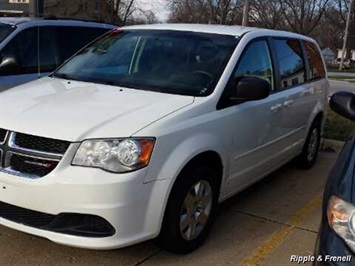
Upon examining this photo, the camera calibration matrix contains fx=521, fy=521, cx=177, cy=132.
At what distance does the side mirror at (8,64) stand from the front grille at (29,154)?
2.86 meters

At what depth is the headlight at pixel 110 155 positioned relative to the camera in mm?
3316

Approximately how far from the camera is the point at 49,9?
34.1m

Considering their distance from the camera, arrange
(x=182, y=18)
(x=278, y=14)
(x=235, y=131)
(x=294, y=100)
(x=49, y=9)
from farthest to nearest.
→ (x=278, y=14)
(x=182, y=18)
(x=49, y=9)
(x=294, y=100)
(x=235, y=131)

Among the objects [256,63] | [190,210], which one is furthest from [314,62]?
[190,210]

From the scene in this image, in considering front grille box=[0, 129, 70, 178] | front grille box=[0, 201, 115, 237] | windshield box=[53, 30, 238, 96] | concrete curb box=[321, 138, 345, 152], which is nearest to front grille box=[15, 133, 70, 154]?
front grille box=[0, 129, 70, 178]

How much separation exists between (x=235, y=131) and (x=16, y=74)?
3303 mm

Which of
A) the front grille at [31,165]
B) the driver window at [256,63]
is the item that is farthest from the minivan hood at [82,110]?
the driver window at [256,63]

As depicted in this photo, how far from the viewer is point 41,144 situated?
11.1 feet

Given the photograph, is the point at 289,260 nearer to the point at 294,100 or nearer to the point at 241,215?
the point at 241,215

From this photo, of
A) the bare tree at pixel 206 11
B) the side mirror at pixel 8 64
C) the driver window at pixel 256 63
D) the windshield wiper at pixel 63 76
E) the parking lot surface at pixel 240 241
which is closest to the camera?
the parking lot surface at pixel 240 241

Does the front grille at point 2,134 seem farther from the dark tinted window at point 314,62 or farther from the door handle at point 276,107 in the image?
the dark tinted window at point 314,62

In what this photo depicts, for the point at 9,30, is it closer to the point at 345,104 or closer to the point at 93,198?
the point at 93,198

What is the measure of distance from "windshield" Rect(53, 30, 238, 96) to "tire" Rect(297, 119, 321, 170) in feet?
7.85

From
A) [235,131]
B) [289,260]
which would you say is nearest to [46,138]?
[235,131]
